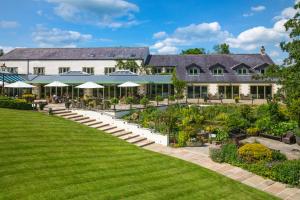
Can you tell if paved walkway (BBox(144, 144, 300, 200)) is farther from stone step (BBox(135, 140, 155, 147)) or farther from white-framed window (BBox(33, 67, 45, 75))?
white-framed window (BBox(33, 67, 45, 75))

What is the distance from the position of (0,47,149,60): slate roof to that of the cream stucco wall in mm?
723

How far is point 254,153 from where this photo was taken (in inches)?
790

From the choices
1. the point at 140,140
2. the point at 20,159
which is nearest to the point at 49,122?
the point at 140,140

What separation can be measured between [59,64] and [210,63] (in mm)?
27493

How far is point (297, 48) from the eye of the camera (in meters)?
22.0

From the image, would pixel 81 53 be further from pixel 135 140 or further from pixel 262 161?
pixel 262 161

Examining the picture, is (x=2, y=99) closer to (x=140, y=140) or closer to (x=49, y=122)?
(x=49, y=122)

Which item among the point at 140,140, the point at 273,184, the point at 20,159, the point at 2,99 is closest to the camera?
the point at 20,159

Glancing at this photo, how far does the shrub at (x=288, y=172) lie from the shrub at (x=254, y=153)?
1.62 m

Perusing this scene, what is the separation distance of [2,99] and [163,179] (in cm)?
1805

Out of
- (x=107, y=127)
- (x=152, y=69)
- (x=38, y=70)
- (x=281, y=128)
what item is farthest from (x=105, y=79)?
(x=281, y=128)

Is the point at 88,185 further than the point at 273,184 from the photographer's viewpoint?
No

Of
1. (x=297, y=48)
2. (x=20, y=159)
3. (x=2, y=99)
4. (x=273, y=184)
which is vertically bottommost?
(x=273, y=184)

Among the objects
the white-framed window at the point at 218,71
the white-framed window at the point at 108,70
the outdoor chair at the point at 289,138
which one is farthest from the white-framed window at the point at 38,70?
the outdoor chair at the point at 289,138
